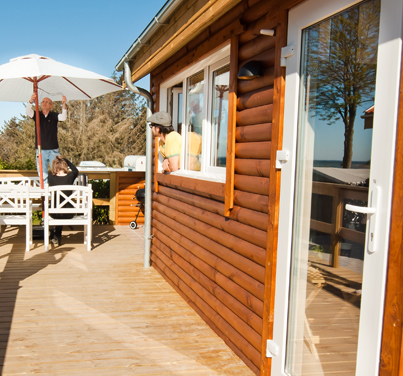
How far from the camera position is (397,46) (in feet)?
5.20

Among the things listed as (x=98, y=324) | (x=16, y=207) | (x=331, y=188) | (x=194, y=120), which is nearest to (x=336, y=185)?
(x=331, y=188)

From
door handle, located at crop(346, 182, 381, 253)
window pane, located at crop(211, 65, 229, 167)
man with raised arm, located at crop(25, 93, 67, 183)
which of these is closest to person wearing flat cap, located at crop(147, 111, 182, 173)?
window pane, located at crop(211, 65, 229, 167)

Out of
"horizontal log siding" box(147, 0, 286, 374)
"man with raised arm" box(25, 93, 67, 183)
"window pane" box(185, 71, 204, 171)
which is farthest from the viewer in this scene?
→ "man with raised arm" box(25, 93, 67, 183)

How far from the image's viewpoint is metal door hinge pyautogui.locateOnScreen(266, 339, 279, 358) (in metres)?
2.39

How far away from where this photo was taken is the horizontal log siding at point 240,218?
2.62m

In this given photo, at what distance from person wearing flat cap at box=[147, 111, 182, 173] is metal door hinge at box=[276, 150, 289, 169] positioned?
7.33 feet

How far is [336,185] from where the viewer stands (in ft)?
6.53

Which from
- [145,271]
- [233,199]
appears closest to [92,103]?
[145,271]

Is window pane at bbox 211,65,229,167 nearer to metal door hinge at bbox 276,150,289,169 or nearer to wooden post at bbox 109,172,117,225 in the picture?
metal door hinge at bbox 276,150,289,169

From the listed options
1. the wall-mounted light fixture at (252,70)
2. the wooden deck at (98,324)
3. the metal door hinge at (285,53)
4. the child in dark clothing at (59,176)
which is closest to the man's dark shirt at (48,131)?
the child in dark clothing at (59,176)

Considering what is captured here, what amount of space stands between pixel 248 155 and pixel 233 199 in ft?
1.22

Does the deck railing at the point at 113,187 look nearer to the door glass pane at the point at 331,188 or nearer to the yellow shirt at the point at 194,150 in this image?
the yellow shirt at the point at 194,150

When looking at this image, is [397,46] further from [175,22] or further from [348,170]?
[175,22]

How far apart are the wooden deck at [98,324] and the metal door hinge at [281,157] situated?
132 cm
